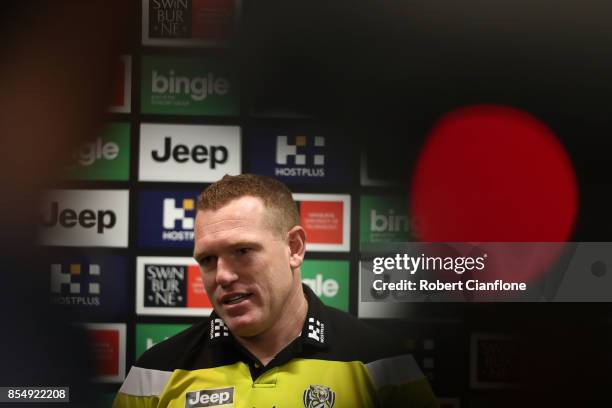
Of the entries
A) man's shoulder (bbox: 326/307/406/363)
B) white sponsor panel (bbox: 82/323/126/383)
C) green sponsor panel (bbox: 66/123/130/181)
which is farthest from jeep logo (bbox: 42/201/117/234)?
man's shoulder (bbox: 326/307/406/363)

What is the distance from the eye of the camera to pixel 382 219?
6.56ft

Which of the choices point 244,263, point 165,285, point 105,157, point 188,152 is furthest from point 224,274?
point 105,157

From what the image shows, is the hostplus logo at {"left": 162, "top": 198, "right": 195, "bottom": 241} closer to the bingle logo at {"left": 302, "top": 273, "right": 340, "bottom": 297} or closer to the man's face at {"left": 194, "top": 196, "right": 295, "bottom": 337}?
the man's face at {"left": 194, "top": 196, "right": 295, "bottom": 337}

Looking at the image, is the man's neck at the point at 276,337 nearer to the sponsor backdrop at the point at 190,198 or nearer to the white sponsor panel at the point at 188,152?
the sponsor backdrop at the point at 190,198

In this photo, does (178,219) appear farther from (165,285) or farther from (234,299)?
(234,299)

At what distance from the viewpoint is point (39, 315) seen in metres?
2.03

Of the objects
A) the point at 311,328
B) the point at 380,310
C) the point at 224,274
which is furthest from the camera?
the point at 380,310

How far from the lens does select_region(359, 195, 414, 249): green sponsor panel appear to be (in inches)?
78.7

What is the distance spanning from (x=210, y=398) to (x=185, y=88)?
92 cm

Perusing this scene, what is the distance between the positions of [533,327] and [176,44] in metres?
1.40

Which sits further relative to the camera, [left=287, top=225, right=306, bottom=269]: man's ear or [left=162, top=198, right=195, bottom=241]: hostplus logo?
[left=162, top=198, right=195, bottom=241]: hostplus logo

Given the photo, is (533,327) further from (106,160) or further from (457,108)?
(106,160)

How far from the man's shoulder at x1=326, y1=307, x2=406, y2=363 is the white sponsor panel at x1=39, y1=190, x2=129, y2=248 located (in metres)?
0.69

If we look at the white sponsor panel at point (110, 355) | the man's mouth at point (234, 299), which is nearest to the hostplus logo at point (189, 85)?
the man's mouth at point (234, 299)
